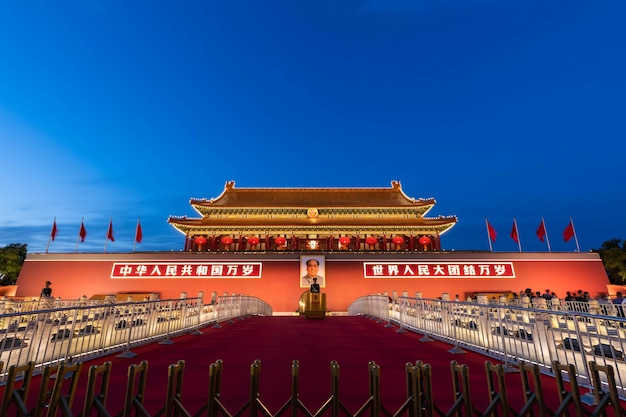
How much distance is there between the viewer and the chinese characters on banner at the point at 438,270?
21.9 m

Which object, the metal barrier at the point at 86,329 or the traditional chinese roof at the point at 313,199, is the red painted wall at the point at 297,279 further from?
the metal barrier at the point at 86,329

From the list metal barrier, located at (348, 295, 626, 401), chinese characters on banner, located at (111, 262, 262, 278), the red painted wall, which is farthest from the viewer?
chinese characters on banner, located at (111, 262, 262, 278)

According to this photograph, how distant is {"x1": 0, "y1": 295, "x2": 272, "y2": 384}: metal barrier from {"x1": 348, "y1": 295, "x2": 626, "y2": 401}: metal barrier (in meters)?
7.00

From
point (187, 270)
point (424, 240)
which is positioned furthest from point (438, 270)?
point (187, 270)

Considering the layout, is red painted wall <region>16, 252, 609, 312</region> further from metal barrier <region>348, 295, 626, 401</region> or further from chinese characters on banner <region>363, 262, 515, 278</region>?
metal barrier <region>348, 295, 626, 401</region>

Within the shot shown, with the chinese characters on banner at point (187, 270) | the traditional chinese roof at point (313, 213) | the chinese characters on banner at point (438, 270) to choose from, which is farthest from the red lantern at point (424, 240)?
the chinese characters on banner at point (187, 270)

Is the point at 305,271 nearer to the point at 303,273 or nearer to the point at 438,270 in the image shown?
the point at 303,273

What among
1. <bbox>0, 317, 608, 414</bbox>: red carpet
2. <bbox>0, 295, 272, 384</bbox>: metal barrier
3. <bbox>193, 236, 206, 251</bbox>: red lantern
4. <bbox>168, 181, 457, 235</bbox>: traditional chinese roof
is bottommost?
<bbox>0, 317, 608, 414</bbox>: red carpet

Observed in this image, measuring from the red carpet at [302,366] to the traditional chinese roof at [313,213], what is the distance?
58.5 feet

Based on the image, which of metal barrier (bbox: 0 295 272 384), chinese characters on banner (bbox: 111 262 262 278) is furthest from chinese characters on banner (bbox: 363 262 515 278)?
metal barrier (bbox: 0 295 272 384)

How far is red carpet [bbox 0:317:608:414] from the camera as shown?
391 centimetres

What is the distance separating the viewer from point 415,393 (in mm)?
2072

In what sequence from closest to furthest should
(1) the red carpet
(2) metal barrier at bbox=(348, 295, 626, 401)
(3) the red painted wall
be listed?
(1) the red carpet → (2) metal barrier at bbox=(348, 295, 626, 401) → (3) the red painted wall

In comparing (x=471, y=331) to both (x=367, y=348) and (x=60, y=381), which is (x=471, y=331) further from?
(x=60, y=381)
